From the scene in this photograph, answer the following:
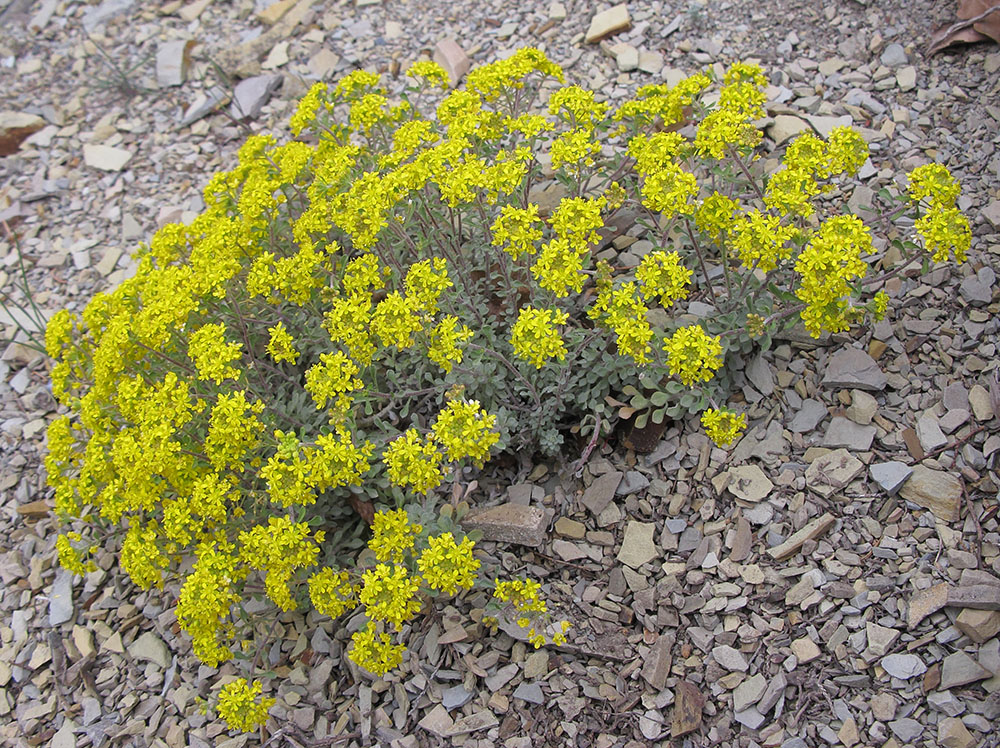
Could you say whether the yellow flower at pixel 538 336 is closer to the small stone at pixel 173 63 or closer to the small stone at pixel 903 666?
the small stone at pixel 903 666

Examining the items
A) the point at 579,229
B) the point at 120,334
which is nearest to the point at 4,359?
the point at 120,334

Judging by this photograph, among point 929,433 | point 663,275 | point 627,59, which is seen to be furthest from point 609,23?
A: point 929,433

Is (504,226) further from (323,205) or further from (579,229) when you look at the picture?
(323,205)

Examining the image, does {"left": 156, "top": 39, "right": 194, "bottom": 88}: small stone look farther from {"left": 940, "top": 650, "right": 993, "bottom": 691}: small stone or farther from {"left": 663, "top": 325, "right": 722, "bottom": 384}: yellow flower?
{"left": 940, "top": 650, "right": 993, "bottom": 691}: small stone

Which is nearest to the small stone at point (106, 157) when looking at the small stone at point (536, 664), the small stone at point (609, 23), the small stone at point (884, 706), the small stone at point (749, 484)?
the small stone at point (609, 23)

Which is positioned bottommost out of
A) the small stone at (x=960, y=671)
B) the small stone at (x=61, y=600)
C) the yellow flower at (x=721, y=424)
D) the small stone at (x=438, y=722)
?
the small stone at (x=61, y=600)

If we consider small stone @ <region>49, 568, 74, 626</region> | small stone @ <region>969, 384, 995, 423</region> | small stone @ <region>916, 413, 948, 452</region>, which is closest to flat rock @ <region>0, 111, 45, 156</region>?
small stone @ <region>49, 568, 74, 626</region>
